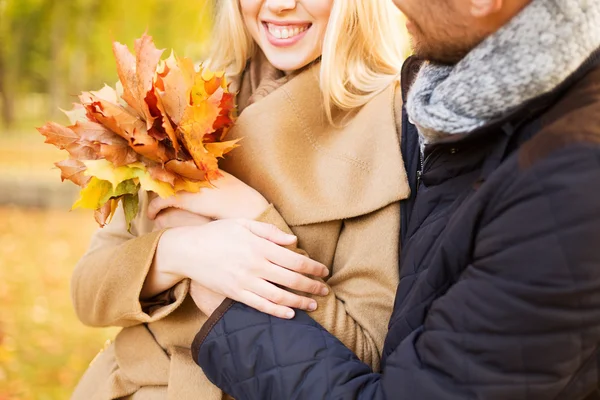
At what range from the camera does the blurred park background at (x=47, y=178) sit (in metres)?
5.05

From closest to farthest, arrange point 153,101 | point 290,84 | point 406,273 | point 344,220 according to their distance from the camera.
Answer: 1. point 406,273
2. point 153,101
3. point 344,220
4. point 290,84

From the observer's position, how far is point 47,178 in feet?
30.5

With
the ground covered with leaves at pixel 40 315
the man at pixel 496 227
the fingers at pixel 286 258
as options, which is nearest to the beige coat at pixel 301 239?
the fingers at pixel 286 258

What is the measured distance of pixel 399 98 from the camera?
6.92 ft

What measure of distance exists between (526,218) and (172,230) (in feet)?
3.56

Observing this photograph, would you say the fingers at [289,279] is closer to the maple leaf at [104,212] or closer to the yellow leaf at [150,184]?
the yellow leaf at [150,184]

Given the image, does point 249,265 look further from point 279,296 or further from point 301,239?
point 301,239

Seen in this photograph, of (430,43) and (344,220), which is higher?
(430,43)

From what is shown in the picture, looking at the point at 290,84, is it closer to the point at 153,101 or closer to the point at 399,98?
the point at 399,98

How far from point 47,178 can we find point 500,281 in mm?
8861

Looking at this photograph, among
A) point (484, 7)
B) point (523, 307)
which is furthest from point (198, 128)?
point (523, 307)

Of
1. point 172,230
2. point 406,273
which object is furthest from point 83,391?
point 406,273

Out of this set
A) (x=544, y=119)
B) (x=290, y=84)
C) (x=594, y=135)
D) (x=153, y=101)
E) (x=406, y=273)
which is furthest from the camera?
(x=290, y=84)

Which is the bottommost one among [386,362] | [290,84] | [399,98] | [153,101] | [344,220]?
[386,362]
